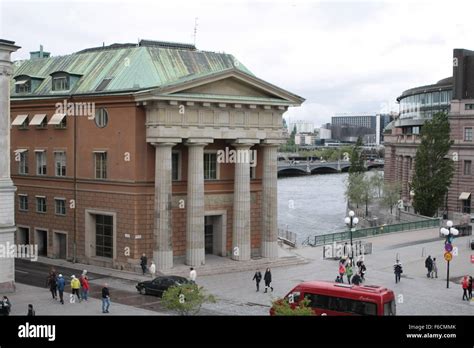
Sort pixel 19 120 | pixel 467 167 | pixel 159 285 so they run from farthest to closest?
pixel 467 167 → pixel 19 120 → pixel 159 285

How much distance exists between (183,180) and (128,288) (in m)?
9.03

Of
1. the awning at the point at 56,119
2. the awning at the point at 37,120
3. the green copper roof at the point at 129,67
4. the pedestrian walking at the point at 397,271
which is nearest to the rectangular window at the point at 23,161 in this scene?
the awning at the point at 37,120

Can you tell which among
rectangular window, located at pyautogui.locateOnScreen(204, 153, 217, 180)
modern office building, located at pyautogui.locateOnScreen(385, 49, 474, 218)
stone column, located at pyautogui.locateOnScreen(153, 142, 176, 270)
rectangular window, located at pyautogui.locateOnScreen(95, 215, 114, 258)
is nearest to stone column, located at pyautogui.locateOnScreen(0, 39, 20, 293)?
stone column, located at pyautogui.locateOnScreen(153, 142, 176, 270)

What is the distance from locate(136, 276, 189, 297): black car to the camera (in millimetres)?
38000

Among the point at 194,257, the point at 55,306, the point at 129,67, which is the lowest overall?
the point at 55,306

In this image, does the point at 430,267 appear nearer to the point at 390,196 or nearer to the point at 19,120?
the point at 19,120

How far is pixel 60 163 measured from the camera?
165ft

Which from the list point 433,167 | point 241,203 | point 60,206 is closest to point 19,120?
point 60,206

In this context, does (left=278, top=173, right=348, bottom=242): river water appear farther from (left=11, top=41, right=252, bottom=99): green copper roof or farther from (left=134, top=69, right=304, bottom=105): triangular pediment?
(left=11, top=41, right=252, bottom=99): green copper roof

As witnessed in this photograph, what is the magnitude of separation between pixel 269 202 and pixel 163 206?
8468 mm

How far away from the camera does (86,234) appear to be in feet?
159
